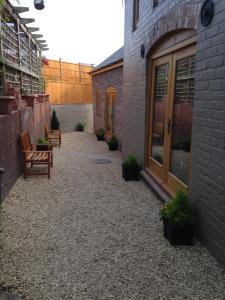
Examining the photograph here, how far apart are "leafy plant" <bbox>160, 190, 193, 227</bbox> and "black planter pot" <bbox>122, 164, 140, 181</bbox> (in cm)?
249

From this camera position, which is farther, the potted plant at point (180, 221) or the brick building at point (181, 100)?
the potted plant at point (180, 221)

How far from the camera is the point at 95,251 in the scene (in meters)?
3.07

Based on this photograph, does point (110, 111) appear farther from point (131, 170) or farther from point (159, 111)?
point (159, 111)

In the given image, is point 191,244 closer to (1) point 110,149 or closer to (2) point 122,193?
(2) point 122,193

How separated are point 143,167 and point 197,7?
11.2ft

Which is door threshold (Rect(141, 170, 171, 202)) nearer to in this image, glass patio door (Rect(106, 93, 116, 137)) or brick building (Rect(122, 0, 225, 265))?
brick building (Rect(122, 0, 225, 265))

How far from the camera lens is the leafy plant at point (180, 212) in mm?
3100

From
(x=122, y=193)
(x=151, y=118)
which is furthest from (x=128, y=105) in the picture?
(x=122, y=193)

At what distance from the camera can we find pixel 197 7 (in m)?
3.05

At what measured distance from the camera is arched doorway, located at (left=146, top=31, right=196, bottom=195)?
12.3 feet

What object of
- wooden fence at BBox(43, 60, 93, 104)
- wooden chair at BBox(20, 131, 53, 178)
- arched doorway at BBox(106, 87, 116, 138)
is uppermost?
wooden fence at BBox(43, 60, 93, 104)

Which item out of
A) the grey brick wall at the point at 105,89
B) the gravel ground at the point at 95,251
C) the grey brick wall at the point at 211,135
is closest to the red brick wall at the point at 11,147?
the gravel ground at the point at 95,251

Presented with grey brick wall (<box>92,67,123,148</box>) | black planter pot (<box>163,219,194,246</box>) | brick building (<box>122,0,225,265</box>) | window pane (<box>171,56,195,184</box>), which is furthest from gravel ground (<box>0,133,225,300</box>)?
grey brick wall (<box>92,67,123,148</box>)

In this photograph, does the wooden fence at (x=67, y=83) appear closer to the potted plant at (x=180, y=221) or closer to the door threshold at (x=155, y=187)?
the door threshold at (x=155, y=187)
